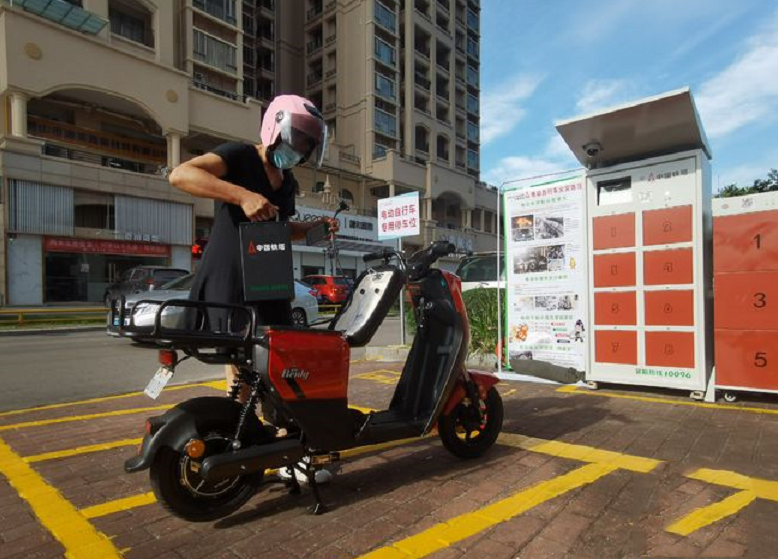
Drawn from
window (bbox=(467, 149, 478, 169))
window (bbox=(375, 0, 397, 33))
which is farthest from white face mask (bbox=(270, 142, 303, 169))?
window (bbox=(467, 149, 478, 169))

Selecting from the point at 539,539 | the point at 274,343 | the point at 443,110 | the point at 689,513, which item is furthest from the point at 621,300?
the point at 443,110

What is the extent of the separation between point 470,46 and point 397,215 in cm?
5763

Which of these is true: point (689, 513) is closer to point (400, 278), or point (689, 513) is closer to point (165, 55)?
point (400, 278)

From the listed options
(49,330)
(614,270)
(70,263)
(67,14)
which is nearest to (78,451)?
(614,270)

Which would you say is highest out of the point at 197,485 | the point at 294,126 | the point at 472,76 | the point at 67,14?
the point at 472,76

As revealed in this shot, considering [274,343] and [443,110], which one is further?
[443,110]

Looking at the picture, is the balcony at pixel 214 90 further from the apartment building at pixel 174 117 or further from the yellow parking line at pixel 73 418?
the yellow parking line at pixel 73 418

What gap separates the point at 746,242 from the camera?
15.5ft

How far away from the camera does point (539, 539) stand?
2.27 meters

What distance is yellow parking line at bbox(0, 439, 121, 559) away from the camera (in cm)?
218

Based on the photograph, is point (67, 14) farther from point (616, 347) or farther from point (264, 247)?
point (264, 247)

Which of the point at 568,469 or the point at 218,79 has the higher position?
the point at 218,79

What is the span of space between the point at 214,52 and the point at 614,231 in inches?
1357

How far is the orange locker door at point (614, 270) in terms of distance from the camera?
549 cm
